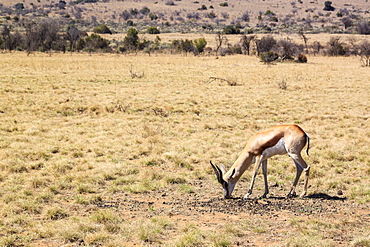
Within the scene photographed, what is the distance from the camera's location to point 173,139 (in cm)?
1556

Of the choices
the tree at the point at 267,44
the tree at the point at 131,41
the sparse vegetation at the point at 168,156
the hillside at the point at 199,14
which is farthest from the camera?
the hillside at the point at 199,14

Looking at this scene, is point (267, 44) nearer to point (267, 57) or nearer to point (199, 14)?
point (267, 57)

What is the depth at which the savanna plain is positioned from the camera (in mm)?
7578

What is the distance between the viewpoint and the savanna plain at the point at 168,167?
7578 millimetres

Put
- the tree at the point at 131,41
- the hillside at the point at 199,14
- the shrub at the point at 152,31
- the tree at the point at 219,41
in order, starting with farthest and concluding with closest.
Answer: the hillside at the point at 199,14 → the shrub at the point at 152,31 → the tree at the point at 131,41 → the tree at the point at 219,41

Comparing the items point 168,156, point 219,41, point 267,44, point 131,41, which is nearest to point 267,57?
point 267,44

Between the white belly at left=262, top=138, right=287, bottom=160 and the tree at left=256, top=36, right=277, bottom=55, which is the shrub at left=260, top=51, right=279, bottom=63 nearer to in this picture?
the tree at left=256, top=36, right=277, bottom=55

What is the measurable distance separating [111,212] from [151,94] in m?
17.8

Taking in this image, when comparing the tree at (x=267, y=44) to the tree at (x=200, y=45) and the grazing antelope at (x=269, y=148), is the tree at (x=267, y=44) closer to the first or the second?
the tree at (x=200, y=45)

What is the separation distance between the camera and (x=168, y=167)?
12.3m

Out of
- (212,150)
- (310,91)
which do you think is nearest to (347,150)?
(212,150)

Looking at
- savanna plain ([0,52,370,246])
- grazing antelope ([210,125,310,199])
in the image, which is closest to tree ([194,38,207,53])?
savanna plain ([0,52,370,246])

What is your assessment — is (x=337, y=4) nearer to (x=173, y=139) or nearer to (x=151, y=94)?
(x=151, y=94)

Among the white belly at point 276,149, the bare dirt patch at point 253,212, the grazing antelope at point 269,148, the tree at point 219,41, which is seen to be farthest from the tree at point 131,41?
the white belly at point 276,149
